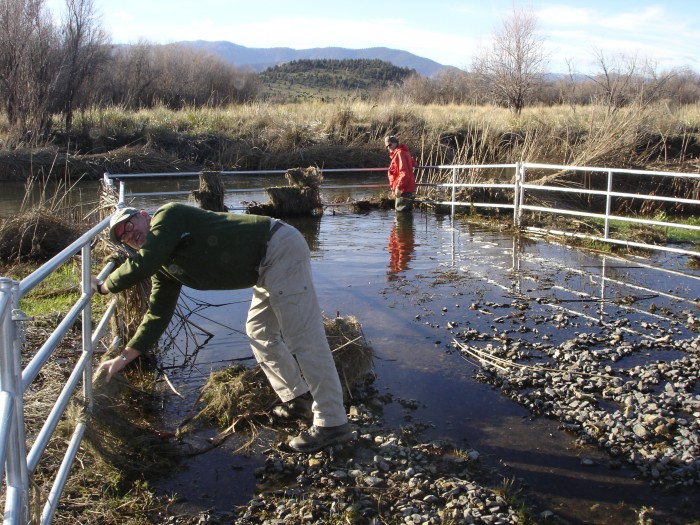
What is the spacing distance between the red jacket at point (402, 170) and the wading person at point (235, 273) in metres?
11.4

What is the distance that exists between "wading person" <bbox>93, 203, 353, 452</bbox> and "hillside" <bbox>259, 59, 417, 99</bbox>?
82191mm

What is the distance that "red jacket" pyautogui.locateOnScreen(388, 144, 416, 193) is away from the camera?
53.1ft

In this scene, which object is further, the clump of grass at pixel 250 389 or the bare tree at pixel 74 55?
the bare tree at pixel 74 55

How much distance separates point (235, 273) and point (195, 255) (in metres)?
0.29

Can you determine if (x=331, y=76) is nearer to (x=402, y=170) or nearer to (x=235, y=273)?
(x=402, y=170)

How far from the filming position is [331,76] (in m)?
101

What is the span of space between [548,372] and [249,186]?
61.9 feet

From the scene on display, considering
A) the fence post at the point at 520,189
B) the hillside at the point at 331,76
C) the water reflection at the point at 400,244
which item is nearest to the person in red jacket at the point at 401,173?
the water reflection at the point at 400,244

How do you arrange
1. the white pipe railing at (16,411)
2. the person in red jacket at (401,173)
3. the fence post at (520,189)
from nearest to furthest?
the white pipe railing at (16,411)
the fence post at (520,189)
the person in red jacket at (401,173)

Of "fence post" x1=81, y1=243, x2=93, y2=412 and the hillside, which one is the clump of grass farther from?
the hillside

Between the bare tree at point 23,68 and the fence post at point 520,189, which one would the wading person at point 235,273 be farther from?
the bare tree at point 23,68

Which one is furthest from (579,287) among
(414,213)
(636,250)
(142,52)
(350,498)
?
(142,52)

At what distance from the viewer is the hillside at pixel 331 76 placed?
91.7 metres

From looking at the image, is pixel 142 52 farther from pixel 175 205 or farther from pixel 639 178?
pixel 175 205
